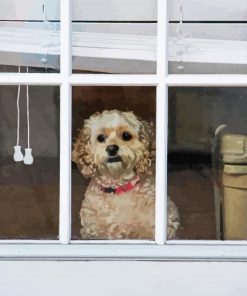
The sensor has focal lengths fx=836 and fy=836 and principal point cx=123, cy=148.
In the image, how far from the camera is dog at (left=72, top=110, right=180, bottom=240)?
13.7ft

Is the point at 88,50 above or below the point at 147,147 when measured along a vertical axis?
above

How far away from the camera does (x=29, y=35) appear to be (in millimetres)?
4172

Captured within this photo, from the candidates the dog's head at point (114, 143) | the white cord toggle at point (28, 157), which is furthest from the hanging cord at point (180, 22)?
the white cord toggle at point (28, 157)

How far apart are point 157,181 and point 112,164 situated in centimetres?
26

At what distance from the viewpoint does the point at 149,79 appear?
407cm

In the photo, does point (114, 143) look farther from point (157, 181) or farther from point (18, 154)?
point (18, 154)

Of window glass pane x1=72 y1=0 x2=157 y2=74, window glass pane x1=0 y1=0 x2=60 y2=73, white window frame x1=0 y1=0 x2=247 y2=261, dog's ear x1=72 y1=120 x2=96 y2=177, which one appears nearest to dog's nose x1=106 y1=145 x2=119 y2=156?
dog's ear x1=72 y1=120 x2=96 y2=177

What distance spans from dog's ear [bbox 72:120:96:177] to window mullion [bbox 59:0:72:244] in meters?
0.09

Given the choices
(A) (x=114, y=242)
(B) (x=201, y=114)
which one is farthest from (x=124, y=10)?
(A) (x=114, y=242)

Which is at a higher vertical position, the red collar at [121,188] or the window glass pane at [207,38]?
the window glass pane at [207,38]

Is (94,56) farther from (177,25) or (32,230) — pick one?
(32,230)

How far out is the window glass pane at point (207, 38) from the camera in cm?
412
